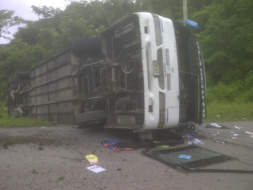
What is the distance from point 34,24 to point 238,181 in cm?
2456

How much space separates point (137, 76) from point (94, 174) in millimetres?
2156

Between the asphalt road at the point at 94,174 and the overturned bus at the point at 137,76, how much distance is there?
0.62 m

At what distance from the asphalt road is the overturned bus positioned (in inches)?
24.2

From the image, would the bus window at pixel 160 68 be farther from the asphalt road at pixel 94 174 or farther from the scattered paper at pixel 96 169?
the scattered paper at pixel 96 169

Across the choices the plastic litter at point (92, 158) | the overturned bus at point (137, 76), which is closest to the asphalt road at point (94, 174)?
the plastic litter at point (92, 158)

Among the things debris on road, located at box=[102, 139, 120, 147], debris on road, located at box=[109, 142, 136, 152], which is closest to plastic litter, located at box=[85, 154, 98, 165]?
debris on road, located at box=[109, 142, 136, 152]

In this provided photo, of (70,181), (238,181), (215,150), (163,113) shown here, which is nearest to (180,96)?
(163,113)

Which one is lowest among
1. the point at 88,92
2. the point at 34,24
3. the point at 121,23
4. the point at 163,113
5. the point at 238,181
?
the point at 238,181

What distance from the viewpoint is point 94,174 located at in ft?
11.0

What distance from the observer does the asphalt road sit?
3043 mm

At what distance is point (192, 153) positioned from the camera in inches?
171

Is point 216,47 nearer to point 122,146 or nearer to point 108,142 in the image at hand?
point 108,142

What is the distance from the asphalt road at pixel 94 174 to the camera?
304 centimetres

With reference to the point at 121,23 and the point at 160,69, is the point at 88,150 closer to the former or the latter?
the point at 160,69
